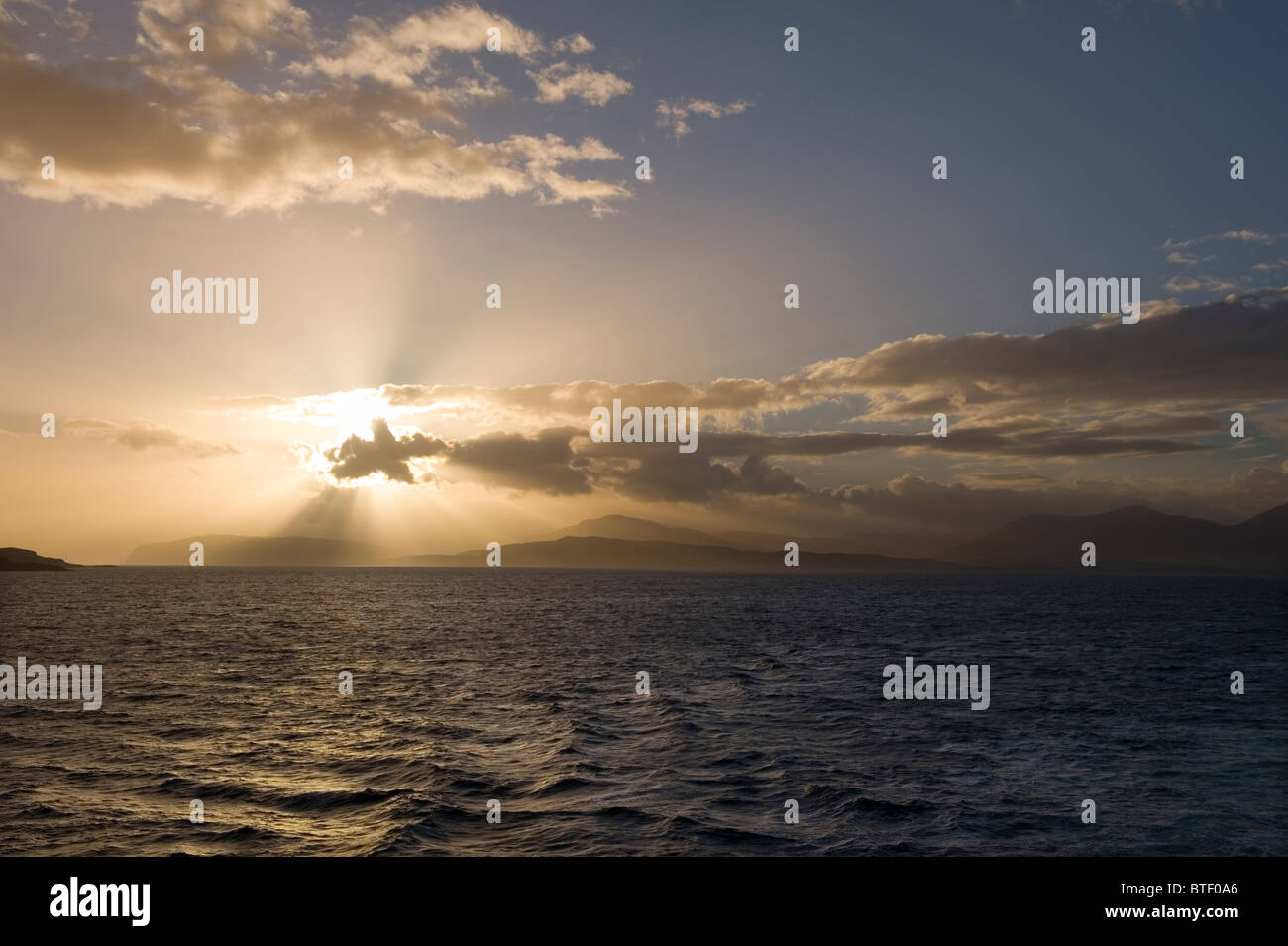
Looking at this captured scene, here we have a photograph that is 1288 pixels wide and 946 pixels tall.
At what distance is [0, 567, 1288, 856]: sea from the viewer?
2227cm

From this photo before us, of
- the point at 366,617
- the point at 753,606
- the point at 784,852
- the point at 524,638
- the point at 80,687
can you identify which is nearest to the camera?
the point at 784,852

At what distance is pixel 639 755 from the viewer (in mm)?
31031

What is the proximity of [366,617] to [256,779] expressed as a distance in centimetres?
9284

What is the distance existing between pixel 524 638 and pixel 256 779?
5266 cm

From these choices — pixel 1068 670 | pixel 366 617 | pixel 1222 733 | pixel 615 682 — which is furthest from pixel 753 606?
pixel 1222 733

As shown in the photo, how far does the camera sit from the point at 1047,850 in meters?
20.8

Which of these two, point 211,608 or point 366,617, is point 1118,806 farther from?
point 211,608

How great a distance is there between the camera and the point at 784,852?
67.7 ft

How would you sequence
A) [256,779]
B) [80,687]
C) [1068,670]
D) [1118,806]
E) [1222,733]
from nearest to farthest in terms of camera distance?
[1118,806], [256,779], [1222,733], [80,687], [1068,670]

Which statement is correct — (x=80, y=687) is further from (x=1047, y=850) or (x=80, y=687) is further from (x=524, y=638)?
(x=1047, y=850)

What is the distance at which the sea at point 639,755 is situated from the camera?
73.0 feet

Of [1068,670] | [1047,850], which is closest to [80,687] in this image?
[1047,850]

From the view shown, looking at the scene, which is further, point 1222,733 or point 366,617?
point 366,617
